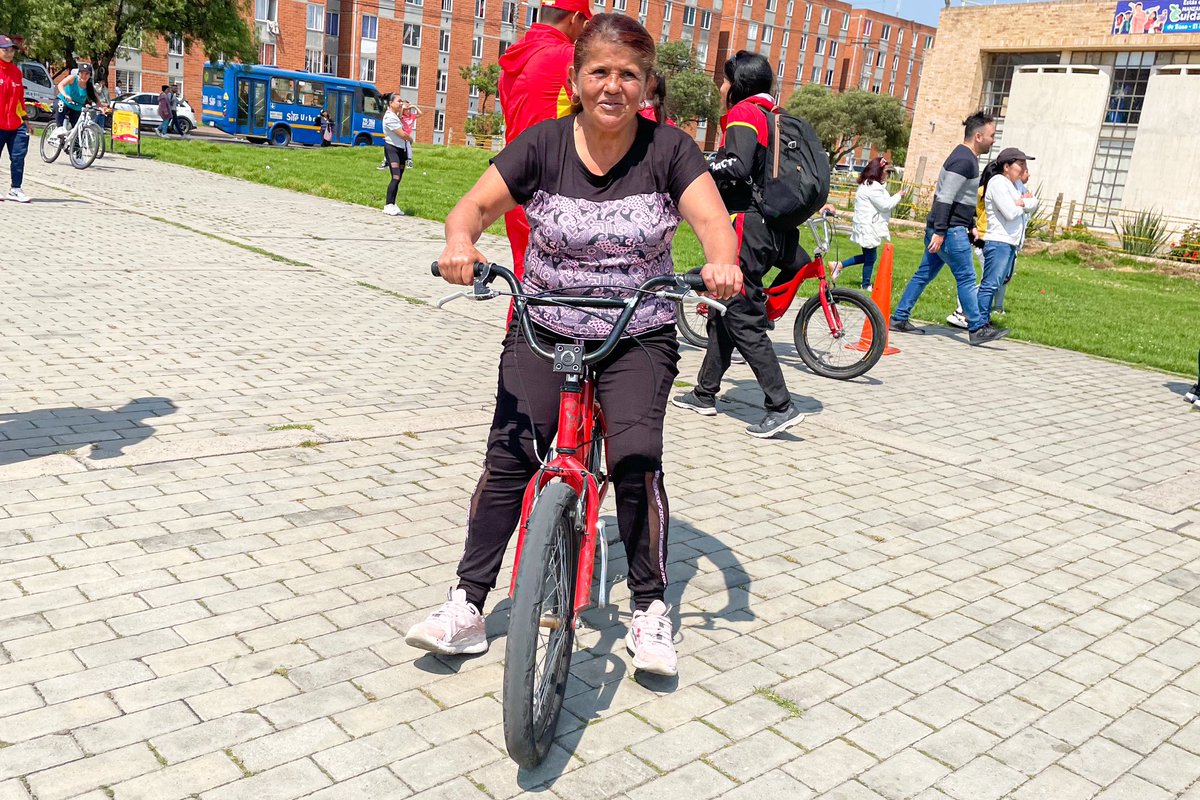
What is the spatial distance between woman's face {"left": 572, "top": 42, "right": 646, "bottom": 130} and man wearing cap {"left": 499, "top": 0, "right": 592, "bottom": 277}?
1.47 meters

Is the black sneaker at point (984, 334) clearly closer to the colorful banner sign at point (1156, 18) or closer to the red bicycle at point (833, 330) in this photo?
the red bicycle at point (833, 330)

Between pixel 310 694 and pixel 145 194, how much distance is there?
15.5 meters

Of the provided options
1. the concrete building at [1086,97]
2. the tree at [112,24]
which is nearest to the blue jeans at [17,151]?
the tree at [112,24]

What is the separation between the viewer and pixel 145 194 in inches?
666

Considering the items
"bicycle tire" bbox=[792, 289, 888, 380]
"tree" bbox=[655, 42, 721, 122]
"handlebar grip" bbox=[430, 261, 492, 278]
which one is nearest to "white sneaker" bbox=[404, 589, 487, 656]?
"handlebar grip" bbox=[430, 261, 492, 278]

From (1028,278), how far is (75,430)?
56.4 feet

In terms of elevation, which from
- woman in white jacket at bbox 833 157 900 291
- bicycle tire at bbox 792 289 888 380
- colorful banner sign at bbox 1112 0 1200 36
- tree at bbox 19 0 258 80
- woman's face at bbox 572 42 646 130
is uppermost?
colorful banner sign at bbox 1112 0 1200 36

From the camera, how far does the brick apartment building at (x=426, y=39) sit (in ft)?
243

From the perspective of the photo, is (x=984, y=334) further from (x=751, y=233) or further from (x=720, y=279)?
(x=720, y=279)

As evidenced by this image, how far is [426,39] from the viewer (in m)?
78.0

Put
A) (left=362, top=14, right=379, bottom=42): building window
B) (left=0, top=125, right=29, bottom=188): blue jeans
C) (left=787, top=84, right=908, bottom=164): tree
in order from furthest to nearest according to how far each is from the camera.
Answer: (left=787, top=84, right=908, bottom=164): tree → (left=362, top=14, right=379, bottom=42): building window → (left=0, top=125, right=29, bottom=188): blue jeans

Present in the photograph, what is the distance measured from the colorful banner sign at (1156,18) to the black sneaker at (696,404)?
37617 millimetres

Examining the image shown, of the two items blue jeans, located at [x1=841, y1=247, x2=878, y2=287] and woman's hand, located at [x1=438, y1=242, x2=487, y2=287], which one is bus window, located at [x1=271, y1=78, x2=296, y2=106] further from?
woman's hand, located at [x1=438, y1=242, x2=487, y2=287]

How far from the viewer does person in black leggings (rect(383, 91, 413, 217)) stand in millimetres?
17844
